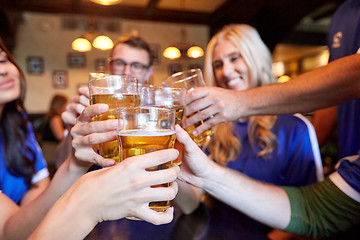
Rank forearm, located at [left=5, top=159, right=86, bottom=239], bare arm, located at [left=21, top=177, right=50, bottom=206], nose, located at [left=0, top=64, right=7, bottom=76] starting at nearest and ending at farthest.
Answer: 1. forearm, located at [left=5, top=159, right=86, bottom=239]
2. nose, located at [left=0, top=64, right=7, bottom=76]
3. bare arm, located at [left=21, top=177, right=50, bottom=206]

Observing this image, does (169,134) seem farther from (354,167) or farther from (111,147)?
(354,167)

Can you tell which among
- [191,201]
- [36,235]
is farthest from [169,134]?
[191,201]

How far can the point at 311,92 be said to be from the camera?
3.26 ft

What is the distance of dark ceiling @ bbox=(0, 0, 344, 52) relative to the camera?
220 inches

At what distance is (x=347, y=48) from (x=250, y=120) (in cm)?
69

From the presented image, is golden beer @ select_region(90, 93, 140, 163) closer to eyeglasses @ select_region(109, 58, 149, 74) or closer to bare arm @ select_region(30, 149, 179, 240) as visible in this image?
bare arm @ select_region(30, 149, 179, 240)

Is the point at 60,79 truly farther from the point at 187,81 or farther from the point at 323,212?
the point at 323,212

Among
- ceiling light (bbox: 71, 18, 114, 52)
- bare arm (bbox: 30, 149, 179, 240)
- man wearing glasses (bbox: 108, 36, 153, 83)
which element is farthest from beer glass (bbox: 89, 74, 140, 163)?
ceiling light (bbox: 71, 18, 114, 52)

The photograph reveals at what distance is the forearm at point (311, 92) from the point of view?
36.6 inches

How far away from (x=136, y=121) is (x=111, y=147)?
245mm

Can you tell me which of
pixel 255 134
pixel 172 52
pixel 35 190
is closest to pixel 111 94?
pixel 35 190

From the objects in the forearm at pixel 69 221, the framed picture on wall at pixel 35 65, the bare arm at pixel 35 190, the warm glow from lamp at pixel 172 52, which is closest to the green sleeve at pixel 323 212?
the forearm at pixel 69 221

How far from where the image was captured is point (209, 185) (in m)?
0.98

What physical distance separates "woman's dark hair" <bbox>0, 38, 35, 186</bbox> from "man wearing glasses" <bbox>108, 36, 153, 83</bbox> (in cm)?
97
